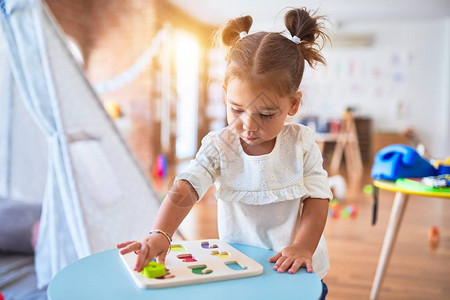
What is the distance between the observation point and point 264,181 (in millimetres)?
670

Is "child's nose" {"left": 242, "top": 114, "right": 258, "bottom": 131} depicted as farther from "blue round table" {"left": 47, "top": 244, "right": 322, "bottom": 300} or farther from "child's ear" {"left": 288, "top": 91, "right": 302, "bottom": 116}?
"blue round table" {"left": 47, "top": 244, "right": 322, "bottom": 300}

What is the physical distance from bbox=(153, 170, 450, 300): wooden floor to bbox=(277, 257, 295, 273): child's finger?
1055 millimetres

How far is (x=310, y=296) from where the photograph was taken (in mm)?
469

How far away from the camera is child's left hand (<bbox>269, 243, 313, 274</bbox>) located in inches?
21.6

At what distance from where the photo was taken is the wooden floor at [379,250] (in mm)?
1602


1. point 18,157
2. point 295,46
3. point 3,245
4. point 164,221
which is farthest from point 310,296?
point 18,157

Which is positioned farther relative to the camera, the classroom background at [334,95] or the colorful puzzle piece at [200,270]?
the classroom background at [334,95]

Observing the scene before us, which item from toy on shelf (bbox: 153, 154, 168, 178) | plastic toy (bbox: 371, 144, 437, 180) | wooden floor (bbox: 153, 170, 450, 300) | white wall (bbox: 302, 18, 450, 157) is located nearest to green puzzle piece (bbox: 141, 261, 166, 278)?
plastic toy (bbox: 371, 144, 437, 180)

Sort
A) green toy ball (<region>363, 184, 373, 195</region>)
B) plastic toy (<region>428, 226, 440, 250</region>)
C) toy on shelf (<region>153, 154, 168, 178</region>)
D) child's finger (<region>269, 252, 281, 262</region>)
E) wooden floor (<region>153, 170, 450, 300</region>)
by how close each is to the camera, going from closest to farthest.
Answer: child's finger (<region>269, 252, 281, 262</region>) → wooden floor (<region>153, 170, 450, 300</region>) → plastic toy (<region>428, 226, 440, 250</region>) → green toy ball (<region>363, 184, 373, 195</region>) → toy on shelf (<region>153, 154, 168, 178</region>)

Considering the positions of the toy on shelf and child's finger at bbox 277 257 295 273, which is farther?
the toy on shelf

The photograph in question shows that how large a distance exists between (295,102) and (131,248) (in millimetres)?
312

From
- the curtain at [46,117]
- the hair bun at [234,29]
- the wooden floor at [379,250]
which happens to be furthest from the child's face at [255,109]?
the wooden floor at [379,250]

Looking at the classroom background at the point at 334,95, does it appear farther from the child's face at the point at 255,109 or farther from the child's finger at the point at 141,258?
the child's finger at the point at 141,258

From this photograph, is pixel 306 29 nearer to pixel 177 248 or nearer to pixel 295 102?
pixel 295 102
